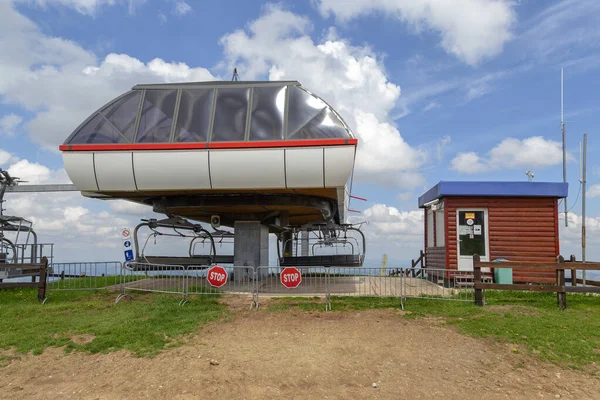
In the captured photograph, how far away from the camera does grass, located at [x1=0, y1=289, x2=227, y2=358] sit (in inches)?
304

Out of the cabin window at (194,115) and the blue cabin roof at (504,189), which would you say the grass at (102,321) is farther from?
the blue cabin roof at (504,189)

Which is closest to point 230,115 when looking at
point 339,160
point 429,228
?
point 339,160

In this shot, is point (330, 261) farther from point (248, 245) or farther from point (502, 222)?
point (502, 222)

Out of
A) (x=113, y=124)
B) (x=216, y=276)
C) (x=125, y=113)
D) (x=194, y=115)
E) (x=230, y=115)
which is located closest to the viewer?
(x=216, y=276)

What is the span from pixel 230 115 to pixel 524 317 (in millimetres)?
8949

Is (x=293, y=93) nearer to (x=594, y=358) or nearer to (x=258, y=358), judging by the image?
(x=258, y=358)

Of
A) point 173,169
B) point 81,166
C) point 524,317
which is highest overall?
point 81,166

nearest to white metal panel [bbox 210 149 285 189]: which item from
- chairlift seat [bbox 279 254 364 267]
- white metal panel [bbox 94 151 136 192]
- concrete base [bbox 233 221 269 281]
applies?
white metal panel [bbox 94 151 136 192]

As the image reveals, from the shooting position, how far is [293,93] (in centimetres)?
1284

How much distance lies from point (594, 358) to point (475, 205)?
758cm

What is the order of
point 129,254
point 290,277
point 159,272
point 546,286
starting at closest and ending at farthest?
point 546,286
point 290,277
point 159,272
point 129,254

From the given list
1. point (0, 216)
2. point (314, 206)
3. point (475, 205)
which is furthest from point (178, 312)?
point (0, 216)

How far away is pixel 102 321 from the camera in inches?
367

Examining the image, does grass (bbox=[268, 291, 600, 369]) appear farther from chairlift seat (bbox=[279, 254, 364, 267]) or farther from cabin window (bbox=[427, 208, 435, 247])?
chairlift seat (bbox=[279, 254, 364, 267])
